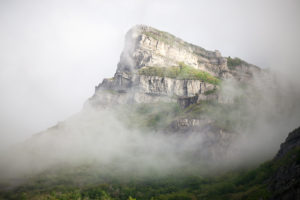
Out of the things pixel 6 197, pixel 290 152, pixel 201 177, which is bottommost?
pixel 6 197

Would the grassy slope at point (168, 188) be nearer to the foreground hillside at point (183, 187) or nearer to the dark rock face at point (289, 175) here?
the foreground hillside at point (183, 187)

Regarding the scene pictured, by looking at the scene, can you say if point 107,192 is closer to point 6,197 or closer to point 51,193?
point 51,193

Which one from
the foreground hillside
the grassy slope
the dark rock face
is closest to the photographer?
the dark rock face

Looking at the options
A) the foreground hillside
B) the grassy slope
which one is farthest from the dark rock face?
the grassy slope

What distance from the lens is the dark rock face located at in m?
89.5

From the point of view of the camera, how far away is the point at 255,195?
125m

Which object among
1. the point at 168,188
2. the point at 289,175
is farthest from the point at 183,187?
the point at 289,175

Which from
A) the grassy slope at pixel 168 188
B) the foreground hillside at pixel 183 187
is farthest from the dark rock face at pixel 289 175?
the grassy slope at pixel 168 188

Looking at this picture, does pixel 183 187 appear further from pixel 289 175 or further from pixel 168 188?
pixel 289 175

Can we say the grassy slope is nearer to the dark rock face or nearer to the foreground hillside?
the foreground hillside

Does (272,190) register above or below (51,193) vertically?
above

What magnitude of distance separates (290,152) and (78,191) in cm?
13098

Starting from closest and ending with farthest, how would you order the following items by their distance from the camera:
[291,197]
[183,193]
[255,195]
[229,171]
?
[291,197]
[255,195]
[183,193]
[229,171]

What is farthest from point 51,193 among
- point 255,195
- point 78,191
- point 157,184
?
point 255,195
